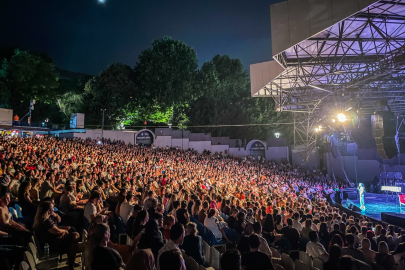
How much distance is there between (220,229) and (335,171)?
2471cm

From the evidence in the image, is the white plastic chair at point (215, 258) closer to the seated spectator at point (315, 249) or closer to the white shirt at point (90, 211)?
the seated spectator at point (315, 249)

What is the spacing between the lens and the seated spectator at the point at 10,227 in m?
4.04

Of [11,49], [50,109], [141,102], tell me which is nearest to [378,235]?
[141,102]

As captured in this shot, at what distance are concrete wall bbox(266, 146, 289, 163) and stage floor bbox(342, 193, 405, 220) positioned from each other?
9764 mm

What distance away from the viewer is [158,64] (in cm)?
3312

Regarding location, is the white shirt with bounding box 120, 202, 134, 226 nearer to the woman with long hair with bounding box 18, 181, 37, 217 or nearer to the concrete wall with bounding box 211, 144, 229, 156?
the woman with long hair with bounding box 18, 181, 37, 217

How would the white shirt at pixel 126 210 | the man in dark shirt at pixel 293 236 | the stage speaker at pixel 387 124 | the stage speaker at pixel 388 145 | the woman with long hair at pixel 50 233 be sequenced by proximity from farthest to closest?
the stage speaker at pixel 388 145, the stage speaker at pixel 387 124, the white shirt at pixel 126 210, the man in dark shirt at pixel 293 236, the woman with long hair at pixel 50 233

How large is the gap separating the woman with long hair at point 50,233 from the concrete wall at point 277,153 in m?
26.8

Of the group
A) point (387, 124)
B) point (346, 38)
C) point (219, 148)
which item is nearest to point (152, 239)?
point (346, 38)

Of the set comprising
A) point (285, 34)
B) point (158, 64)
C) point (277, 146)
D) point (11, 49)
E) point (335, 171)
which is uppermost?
point (11, 49)

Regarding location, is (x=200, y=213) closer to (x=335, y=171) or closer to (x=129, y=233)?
(x=129, y=233)

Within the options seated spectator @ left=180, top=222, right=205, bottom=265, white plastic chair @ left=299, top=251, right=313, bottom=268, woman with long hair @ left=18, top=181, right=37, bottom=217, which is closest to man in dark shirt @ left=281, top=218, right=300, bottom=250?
white plastic chair @ left=299, top=251, right=313, bottom=268

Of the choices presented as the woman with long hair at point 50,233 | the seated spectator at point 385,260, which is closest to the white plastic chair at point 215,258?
the woman with long hair at point 50,233

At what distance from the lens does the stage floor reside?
553 inches
